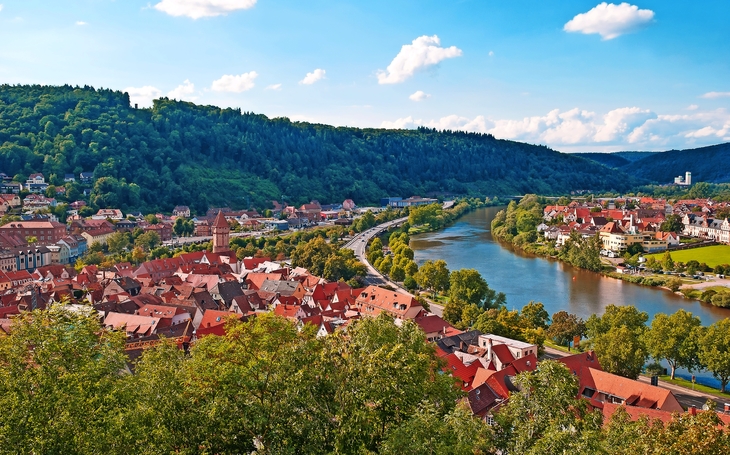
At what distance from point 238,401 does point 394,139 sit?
139m

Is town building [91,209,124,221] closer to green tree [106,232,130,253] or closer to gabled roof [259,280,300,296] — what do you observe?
green tree [106,232,130,253]

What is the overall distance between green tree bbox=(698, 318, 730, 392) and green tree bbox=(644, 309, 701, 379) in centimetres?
37

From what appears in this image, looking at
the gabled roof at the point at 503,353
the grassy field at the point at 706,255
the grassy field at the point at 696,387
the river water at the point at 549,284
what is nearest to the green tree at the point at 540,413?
the gabled roof at the point at 503,353

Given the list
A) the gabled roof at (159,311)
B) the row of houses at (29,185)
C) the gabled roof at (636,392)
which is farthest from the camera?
the row of houses at (29,185)

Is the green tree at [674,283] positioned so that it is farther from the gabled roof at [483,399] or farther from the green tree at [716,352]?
the gabled roof at [483,399]

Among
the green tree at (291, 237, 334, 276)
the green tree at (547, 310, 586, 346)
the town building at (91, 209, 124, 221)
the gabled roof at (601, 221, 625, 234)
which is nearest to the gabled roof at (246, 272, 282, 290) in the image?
the green tree at (291, 237, 334, 276)

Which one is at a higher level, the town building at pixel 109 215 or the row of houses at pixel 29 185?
the row of houses at pixel 29 185

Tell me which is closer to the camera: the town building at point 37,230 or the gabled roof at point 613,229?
the town building at point 37,230

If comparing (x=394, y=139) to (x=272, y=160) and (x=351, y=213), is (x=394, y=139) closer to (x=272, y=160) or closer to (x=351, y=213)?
(x=272, y=160)

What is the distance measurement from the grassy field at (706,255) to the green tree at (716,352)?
2698cm

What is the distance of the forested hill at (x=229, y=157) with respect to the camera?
6962 centimetres

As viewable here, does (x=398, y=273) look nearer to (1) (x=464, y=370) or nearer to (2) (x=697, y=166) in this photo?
(1) (x=464, y=370)

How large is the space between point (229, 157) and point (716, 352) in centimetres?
8530

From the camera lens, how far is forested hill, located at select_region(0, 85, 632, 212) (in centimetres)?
6962
